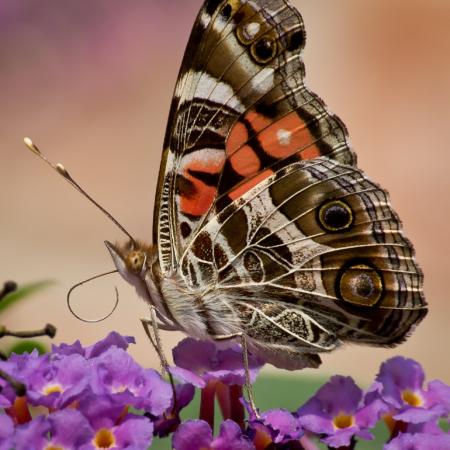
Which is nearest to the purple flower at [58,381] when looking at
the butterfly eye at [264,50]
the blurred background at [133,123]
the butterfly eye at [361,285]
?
the butterfly eye at [361,285]

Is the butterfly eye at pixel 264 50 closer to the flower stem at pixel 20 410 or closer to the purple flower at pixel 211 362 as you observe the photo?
the purple flower at pixel 211 362

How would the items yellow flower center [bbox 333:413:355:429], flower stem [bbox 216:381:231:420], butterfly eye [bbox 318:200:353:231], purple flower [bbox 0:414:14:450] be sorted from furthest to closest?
1. butterfly eye [bbox 318:200:353:231]
2. flower stem [bbox 216:381:231:420]
3. yellow flower center [bbox 333:413:355:429]
4. purple flower [bbox 0:414:14:450]

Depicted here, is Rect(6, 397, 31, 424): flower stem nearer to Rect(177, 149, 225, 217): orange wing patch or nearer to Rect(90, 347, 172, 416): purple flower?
Rect(90, 347, 172, 416): purple flower

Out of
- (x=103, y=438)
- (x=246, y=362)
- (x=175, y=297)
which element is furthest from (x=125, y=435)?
(x=175, y=297)

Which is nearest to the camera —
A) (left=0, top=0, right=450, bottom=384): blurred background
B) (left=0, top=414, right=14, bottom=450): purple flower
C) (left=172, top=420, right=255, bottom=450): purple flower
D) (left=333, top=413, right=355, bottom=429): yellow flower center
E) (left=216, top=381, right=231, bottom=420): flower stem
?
(left=0, top=414, right=14, bottom=450): purple flower

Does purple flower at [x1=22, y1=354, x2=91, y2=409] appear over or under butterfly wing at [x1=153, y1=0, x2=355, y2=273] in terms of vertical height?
under

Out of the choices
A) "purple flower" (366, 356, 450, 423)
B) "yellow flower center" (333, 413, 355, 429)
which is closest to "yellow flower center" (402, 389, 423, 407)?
"purple flower" (366, 356, 450, 423)

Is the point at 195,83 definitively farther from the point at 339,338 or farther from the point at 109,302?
the point at 109,302

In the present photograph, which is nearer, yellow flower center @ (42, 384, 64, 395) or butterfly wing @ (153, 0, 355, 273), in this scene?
yellow flower center @ (42, 384, 64, 395)

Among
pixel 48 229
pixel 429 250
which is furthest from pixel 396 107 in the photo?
pixel 48 229
